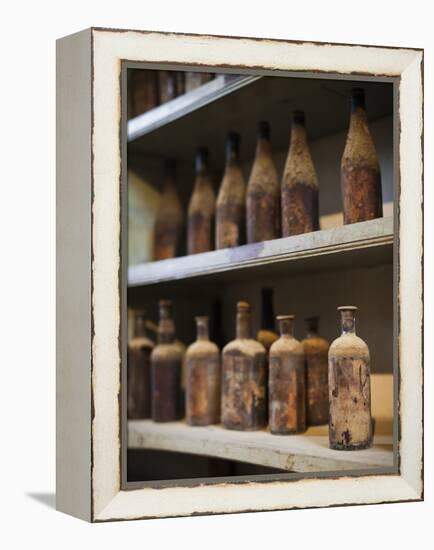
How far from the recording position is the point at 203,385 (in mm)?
2475

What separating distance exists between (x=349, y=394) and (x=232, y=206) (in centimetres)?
66

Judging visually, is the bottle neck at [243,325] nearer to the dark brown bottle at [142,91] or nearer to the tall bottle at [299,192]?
the tall bottle at [299,192]

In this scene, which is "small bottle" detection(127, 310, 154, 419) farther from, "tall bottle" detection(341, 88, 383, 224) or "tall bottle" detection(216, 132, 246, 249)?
"tall bottle" detection(341, 88, 383, 224)

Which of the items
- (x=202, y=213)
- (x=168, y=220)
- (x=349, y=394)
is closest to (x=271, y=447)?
(x=349, y=394)

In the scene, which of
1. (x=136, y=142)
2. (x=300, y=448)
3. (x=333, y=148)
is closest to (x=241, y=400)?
(x=300, y=448)

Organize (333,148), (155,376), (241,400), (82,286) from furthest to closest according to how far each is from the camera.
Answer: (155,376) → (333,148) → (241,400) → (82,286)

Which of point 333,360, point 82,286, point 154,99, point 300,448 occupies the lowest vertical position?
point 300,448

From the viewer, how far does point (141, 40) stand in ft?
5.58

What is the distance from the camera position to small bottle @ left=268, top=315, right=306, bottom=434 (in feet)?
7.17

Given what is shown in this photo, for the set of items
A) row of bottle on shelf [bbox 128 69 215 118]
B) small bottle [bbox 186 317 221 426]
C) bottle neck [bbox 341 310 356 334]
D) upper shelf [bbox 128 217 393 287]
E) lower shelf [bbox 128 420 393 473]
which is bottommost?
lower shelf [bbox 128 420 393 473]

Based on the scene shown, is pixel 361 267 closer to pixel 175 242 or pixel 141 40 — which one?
pixel 175 242

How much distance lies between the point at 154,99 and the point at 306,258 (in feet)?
2.92

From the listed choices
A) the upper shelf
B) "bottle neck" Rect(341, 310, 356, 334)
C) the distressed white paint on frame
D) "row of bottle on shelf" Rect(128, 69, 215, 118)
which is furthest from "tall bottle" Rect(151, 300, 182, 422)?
the distressed white paint on frame

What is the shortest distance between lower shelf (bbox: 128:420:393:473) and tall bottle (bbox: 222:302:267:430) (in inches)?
1.5
